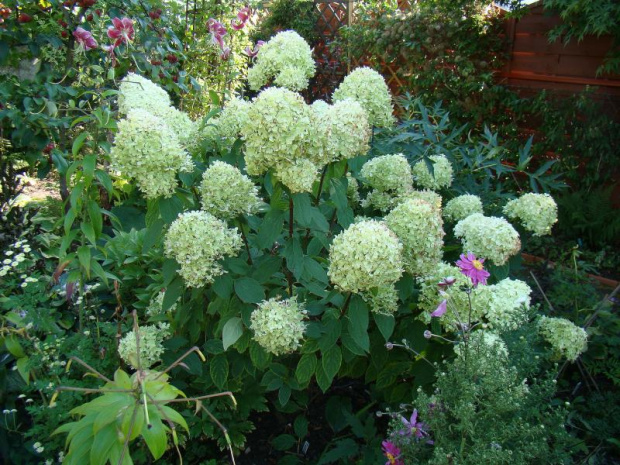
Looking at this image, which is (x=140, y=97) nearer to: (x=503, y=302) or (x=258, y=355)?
(x=258, y=355)

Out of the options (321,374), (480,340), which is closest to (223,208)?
(321,374)

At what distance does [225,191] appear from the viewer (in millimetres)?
1836

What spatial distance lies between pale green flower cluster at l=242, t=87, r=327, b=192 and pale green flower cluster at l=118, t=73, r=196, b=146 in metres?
0.59

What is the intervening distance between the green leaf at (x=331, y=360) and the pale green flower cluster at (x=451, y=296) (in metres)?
0.34

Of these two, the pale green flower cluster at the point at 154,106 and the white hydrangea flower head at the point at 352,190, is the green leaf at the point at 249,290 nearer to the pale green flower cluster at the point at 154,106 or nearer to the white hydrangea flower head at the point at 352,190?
the pale green flower cluster at the point at 154,106

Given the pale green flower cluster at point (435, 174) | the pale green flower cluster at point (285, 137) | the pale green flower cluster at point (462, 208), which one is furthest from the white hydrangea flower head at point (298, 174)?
the pale green flower cluster at point (435, 174)

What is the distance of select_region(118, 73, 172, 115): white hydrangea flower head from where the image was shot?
213 centimetres

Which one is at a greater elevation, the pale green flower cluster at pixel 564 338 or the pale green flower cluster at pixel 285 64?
the pale green flower cluster at pixel 285 64

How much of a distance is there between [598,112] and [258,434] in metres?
4.22

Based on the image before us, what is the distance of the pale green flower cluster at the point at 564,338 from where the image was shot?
6.68 ft

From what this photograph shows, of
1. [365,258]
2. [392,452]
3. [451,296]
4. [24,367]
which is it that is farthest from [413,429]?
[24,367]

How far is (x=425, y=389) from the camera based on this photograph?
214 centimetres

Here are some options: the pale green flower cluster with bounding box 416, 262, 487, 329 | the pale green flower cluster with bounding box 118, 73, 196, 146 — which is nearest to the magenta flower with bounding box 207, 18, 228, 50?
the pale green flower cluster with bounding box 118, 73, 196, 146

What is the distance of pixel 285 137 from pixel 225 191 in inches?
15.4
